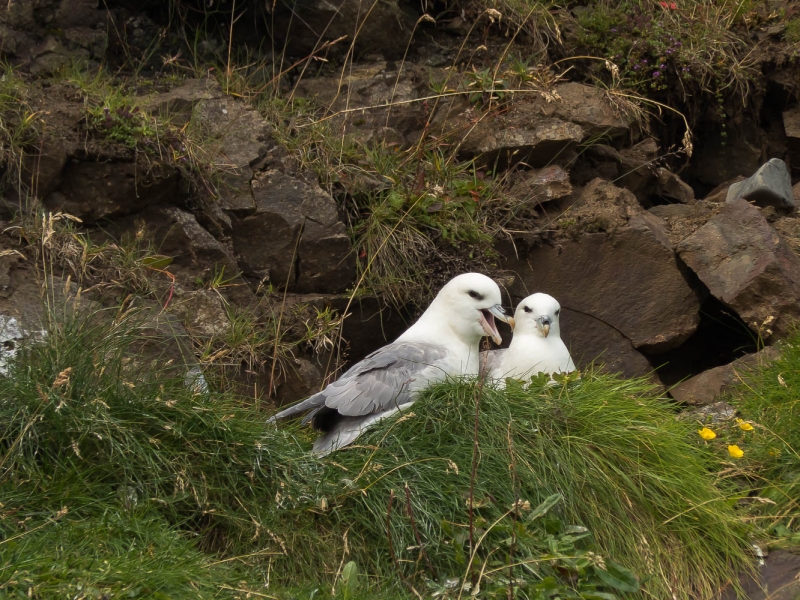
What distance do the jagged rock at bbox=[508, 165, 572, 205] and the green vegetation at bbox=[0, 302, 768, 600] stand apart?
2.10 m

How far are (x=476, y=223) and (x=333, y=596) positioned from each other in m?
2.60

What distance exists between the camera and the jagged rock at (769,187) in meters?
5.35

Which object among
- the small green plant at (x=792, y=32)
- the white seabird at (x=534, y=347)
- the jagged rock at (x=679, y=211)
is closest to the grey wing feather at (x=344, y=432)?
the white seabird at (x=534, y=347)

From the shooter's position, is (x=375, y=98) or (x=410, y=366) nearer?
(x=410, y=366)

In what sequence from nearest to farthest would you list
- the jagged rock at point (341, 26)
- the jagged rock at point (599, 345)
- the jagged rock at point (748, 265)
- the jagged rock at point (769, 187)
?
the jagged rock at point (748, 265)
the jagged rock at point (599, 345)
the jagged rock at point (769, 187)
the jagged rock at point (341, 26)

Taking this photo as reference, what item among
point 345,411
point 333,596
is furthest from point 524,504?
point 345,411

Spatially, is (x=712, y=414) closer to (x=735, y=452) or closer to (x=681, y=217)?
(x=735, y=452)

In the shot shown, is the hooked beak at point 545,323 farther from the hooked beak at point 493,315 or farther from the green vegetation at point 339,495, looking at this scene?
the green vegetation at point 339,495

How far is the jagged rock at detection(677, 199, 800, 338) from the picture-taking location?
15.5ft

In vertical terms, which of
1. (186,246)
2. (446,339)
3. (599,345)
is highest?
(446,339)

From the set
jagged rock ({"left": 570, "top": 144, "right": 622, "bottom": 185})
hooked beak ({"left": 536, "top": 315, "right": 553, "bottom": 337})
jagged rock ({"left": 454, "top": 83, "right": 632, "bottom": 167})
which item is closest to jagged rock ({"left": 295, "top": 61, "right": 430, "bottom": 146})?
jagged rock ({"left": 454, "top": 83, "right": 632, "bottom": 167})

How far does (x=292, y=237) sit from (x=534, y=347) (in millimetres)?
1314

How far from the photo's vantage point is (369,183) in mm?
4992

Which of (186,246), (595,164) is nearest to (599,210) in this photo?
(595,164)
